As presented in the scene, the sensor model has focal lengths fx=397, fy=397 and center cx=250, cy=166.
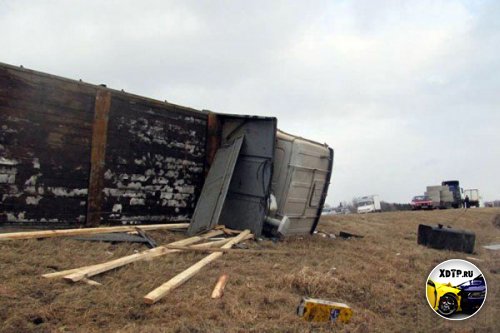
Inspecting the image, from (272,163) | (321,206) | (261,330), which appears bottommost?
(261,330)

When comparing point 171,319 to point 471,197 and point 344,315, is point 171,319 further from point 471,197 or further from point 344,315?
point 471,197

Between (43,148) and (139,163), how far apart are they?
207 cm

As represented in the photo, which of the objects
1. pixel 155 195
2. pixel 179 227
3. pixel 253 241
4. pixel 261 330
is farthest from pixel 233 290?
pixel 155 195

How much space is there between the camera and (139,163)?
30.6ft

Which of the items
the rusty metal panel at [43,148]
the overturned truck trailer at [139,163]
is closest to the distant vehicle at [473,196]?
the overturned truck trailer at [139,163]

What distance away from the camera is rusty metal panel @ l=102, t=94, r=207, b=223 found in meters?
8.96

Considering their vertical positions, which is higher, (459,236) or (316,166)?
(316,166)

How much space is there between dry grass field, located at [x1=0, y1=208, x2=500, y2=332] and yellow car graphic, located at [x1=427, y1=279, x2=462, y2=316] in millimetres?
1099

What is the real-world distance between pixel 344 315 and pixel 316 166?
6512 millimetres

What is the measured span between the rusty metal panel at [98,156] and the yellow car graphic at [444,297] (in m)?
7.21

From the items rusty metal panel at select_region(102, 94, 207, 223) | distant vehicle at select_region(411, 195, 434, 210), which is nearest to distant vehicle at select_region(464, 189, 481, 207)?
distant vehicle at select_region(411, 195, 434, 210)

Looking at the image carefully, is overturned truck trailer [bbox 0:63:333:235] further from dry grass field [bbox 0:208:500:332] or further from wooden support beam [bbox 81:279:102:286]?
wooden support beam [bbox 81:279:102:286]

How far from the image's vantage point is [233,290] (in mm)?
4980

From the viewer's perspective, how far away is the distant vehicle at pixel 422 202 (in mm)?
35812
